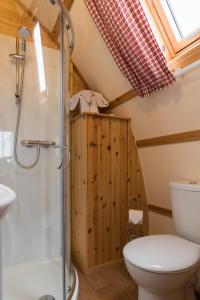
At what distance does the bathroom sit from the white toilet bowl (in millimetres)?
12

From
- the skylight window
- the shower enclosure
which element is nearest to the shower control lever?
the shower enclosure

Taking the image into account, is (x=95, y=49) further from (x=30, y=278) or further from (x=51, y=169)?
(x=30, y=278)

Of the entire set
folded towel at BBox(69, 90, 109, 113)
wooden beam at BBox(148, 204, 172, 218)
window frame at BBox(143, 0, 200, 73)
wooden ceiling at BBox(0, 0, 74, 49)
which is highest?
wooden ceiling at BBox(0, 0, 74, 49)

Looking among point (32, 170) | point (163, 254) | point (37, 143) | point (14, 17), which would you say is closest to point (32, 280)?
point (32, 170)

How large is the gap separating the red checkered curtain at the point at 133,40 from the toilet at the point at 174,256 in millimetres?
796

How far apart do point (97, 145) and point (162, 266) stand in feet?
3.70

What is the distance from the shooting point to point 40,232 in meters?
1.95

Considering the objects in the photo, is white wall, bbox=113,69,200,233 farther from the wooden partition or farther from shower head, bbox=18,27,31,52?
shower head, bbox=18,27,31,52

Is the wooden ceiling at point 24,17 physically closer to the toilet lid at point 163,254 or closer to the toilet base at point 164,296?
the toilet lid at point 163,254

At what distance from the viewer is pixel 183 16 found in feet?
5.28

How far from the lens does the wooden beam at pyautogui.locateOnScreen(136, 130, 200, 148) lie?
1599mm

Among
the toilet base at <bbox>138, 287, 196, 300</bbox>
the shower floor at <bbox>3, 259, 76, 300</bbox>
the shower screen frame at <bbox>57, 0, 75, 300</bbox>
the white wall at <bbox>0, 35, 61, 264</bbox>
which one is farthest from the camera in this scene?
the white wall at <bbox>0, 35, 61, 264</bbox>

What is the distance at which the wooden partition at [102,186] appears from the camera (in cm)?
194

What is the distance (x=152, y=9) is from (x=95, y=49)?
60 centimetres
